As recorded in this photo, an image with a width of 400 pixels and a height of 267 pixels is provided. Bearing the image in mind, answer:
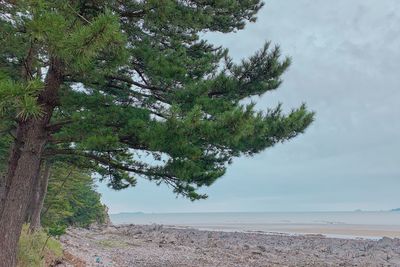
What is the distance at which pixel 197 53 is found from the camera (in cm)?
1077

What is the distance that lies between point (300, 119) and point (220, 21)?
3913mm

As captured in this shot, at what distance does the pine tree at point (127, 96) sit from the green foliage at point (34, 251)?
1407 millimetres

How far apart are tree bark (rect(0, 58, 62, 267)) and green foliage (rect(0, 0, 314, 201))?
0.16 m

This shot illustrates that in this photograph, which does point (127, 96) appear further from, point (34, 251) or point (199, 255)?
point (199, 255)

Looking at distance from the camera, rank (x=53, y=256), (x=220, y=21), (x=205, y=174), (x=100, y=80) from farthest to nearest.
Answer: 1. (x=220, y=21)
2. (x=53, y=256)
3. (x=205, y=174)
4. (x=100, y=80)

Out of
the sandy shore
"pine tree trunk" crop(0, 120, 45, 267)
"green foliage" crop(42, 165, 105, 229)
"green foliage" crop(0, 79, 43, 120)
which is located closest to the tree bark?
"pine tree trunk" crop(0, 120, 45, 267)

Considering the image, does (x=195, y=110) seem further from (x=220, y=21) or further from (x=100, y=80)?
(x=220, y=21)

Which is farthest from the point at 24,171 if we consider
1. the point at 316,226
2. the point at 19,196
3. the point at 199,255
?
the point at 316,226

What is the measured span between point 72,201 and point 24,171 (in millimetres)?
27771

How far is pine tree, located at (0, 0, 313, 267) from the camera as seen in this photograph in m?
5.72

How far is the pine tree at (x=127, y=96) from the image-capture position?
18.8 ft

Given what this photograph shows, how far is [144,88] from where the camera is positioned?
825 centimetres

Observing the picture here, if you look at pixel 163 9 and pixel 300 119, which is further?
pixel 300 119

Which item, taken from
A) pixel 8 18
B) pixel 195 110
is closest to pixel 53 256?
pixel 8 18
